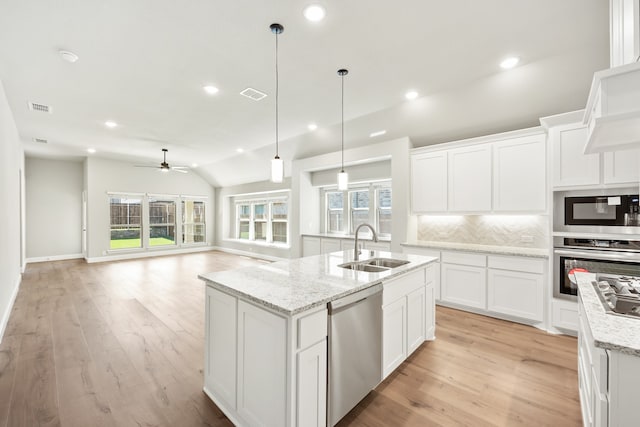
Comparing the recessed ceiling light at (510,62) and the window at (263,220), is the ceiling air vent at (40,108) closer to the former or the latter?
the window at (263,220)

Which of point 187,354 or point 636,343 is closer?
point 636,343

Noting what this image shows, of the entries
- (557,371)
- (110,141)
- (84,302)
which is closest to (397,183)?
(557,371)

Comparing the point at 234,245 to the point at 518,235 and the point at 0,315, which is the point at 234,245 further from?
the point at 518,235

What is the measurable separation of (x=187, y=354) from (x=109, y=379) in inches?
24.5

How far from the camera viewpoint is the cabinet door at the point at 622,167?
8.84ft

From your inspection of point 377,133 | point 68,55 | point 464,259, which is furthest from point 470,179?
point 68,55

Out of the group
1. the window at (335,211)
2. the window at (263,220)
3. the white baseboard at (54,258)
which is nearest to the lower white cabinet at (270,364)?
the window at (335,211)

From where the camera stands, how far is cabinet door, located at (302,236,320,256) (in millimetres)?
6129

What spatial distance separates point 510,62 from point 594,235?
1975mm

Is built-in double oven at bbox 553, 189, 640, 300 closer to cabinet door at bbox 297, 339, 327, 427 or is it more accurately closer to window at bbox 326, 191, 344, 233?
cabinet door at bbox 297, 339, 327, 427

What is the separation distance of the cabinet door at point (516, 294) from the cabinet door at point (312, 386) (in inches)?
116

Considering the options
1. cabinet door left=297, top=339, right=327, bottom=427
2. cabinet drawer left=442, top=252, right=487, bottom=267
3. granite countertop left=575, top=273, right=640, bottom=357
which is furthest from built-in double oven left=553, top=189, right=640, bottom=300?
cabinet door left=297, top=339, right=327, bottom=427

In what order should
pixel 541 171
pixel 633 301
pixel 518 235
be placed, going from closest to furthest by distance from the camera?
pixel 633 301
pixel 541 171
pixel 518 235

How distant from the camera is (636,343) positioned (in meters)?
1.04
